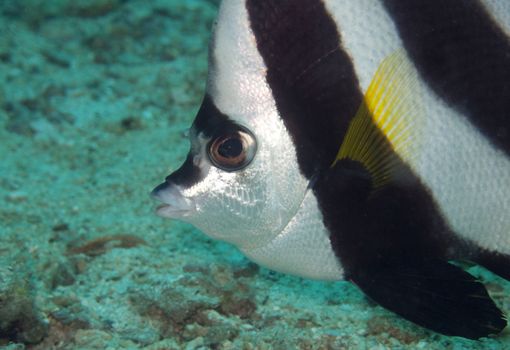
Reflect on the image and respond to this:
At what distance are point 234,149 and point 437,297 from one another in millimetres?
759

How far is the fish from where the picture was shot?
155 centimetres

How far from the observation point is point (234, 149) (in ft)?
5.18

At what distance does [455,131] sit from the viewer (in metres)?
1.59

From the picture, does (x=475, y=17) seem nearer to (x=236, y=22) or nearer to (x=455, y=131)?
(x=455, y=131)

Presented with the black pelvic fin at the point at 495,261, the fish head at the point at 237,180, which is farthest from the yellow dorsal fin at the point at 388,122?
the black pelvic fin at the point at 495,261

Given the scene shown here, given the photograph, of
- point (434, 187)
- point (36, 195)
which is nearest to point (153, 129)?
point (36, 195)

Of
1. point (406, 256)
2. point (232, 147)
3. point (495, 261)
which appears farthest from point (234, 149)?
point (495, 261)

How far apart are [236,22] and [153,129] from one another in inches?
120

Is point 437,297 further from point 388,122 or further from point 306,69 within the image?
point 306,69

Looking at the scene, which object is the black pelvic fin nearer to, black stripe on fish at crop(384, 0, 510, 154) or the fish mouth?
black stripe on fish at crop(384, 0, 510, 154)

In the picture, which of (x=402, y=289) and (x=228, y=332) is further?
(x=228, y=332)

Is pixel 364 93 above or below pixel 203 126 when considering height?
above

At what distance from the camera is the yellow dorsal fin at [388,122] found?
4.90 ft

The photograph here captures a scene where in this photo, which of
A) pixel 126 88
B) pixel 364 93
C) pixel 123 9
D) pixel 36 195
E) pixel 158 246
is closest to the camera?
pixel 364 93
